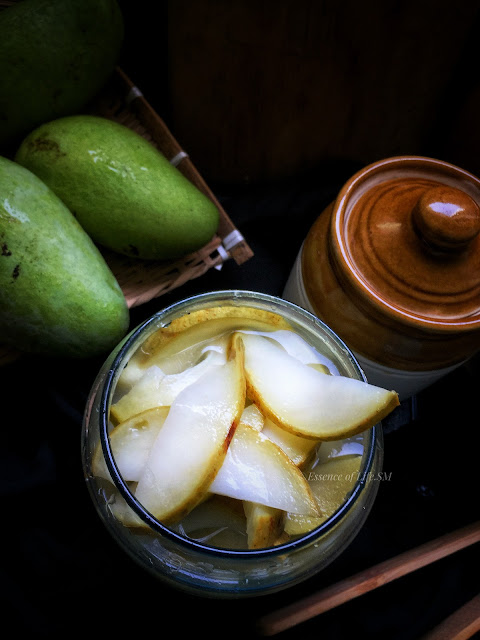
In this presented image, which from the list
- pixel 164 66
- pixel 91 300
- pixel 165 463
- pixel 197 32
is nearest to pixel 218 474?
pixel 165 463

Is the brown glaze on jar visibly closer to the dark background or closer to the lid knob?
the lid knob

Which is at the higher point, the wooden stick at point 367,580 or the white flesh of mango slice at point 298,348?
the white flesh of mango slice at point 298,348

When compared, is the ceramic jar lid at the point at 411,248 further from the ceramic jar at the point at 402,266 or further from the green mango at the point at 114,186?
the green mango at the point at 114,186

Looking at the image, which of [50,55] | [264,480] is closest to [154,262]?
[50,55]

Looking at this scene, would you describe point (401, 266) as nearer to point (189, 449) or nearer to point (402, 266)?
point (402, 266)

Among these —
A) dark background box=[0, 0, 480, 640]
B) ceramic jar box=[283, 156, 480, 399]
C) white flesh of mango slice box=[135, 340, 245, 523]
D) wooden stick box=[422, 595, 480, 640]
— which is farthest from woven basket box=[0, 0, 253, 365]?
wooden stick box=[422, 595, 480, 640]

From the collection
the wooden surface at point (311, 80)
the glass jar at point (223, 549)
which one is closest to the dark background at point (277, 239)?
the wooden surface at point (311, 80)
